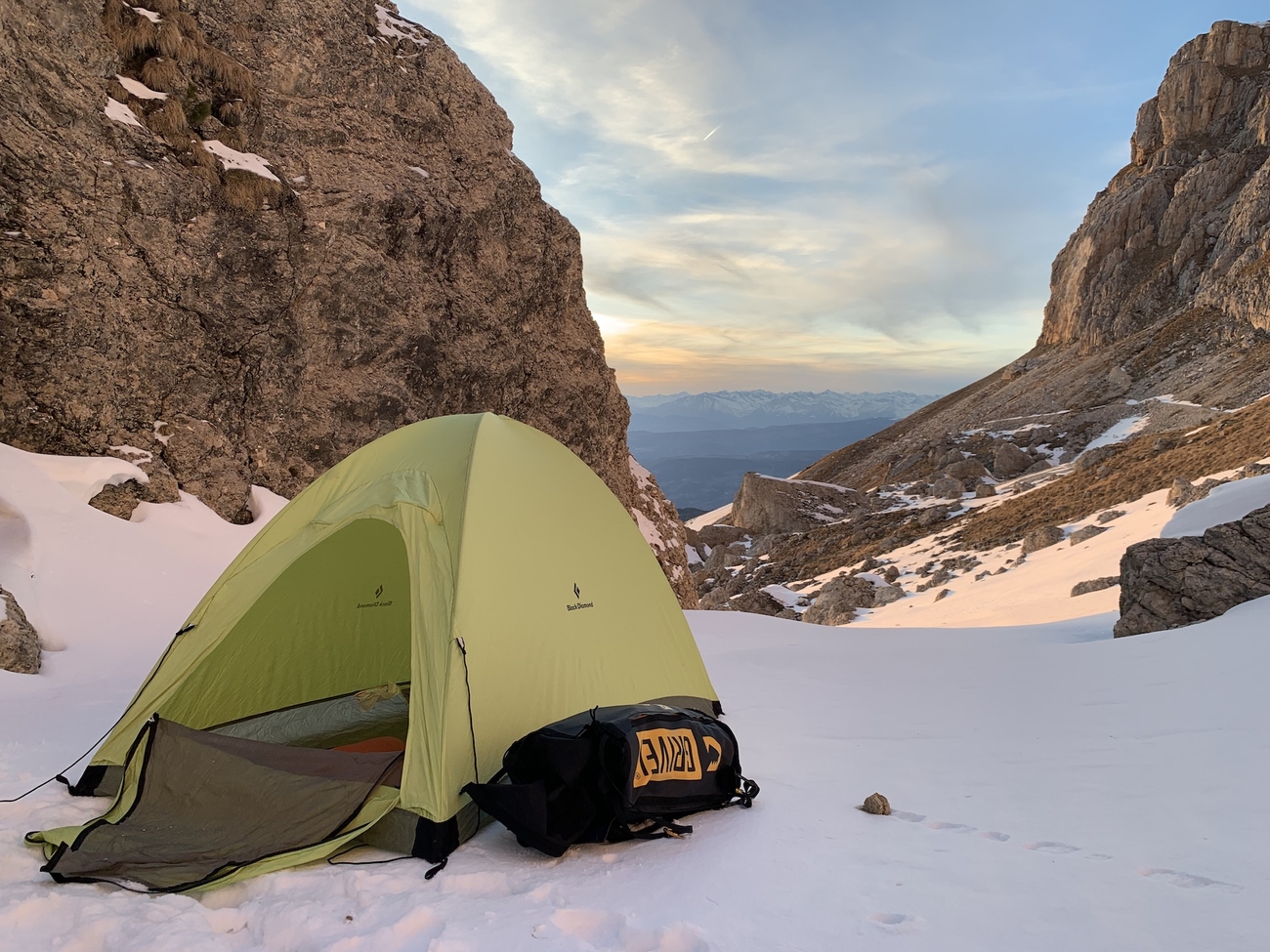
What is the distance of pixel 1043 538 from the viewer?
25000mm

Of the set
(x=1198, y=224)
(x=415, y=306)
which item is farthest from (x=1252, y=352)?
(x=415, y=306)

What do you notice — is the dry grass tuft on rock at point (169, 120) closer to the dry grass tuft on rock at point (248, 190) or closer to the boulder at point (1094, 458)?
the dry grass tuft on rock at point (248, 190)

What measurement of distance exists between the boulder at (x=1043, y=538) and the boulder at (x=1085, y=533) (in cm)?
114

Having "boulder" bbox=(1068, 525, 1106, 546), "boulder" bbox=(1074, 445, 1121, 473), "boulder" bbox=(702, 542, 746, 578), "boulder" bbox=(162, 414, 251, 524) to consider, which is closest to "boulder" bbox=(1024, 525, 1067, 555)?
"boulder" bbox=(1068, 525, 1106, 546)

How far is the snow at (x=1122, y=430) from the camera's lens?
4922 centimetres

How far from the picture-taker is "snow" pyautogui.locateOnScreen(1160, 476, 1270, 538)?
14234 mm

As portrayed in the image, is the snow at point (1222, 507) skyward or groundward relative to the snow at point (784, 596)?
skyward

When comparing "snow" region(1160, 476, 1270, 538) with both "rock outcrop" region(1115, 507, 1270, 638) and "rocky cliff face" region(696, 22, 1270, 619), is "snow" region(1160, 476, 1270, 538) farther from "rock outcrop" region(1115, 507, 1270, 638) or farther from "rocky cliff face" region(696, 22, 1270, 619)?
"rocky cliff face" region(696, 22, 1270, 619)

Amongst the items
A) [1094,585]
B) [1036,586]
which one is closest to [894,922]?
[1094,585]

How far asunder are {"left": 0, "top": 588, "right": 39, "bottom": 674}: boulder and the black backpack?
5171mm

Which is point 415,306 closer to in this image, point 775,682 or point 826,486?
point 775,682

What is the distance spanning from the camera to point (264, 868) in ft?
11.9

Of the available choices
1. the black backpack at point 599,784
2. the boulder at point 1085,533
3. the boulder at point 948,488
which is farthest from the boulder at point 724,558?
the black backpack at point 599,784

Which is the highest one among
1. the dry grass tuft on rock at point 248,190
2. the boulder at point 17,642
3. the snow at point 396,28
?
the snow at point 396,28
